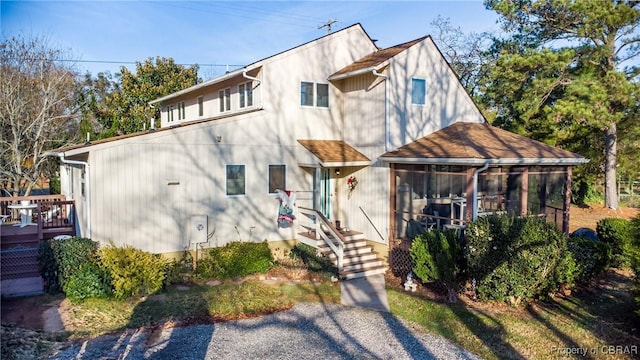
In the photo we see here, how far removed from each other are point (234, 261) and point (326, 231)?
2989mm

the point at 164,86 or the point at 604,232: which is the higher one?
the point at 164,86

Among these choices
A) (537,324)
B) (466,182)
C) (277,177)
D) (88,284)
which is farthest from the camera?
(277,177)

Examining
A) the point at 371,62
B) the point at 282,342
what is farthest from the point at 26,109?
the point at 282,342

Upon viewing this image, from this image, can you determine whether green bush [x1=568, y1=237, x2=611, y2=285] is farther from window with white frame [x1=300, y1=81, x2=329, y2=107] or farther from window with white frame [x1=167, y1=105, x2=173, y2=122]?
window with white frame [x1=167, y1=105, x2=173, y2=122]

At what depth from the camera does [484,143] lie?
39.3 ft

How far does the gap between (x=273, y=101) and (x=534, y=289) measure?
28.4 feet

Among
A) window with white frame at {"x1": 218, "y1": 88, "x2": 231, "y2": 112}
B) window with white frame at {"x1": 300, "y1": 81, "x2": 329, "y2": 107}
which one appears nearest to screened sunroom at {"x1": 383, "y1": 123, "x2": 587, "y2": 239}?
window with white frame at {"x1": 300, "y1": 81, "x2": 329, "y2": 107}

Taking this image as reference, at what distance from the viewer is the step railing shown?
38.1 ft

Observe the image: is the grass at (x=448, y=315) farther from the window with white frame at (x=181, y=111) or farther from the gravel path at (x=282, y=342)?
the window with white frame at (x=181, y=111)

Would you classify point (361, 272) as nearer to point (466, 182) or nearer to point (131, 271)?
point (466, 182)

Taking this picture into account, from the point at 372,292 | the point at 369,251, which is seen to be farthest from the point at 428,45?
the point at 372,292

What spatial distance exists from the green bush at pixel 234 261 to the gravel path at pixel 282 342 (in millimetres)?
2925

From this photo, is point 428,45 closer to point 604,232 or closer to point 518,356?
point 604,232

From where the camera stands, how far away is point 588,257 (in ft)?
33.2
